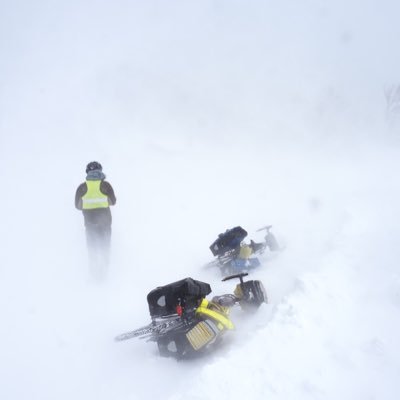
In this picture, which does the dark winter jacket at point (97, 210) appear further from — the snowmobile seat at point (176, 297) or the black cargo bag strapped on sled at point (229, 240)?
the snowmobile seat at point (176, 297)

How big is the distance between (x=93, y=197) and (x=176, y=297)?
137 inches

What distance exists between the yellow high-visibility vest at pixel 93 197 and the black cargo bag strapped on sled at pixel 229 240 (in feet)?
8.42

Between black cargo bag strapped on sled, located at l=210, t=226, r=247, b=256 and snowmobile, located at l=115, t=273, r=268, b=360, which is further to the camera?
black cargo bag strapped on sled, located at l=210, t=226, r=247, b=256

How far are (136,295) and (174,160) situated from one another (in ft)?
41.3

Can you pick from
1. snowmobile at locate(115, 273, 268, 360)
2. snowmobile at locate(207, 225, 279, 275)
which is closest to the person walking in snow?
→ snowmobile at locate(207, 225, 279, 275)

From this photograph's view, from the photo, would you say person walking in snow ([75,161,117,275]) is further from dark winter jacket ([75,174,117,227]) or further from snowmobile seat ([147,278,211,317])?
snowmobile seat ([147,278,211,317])

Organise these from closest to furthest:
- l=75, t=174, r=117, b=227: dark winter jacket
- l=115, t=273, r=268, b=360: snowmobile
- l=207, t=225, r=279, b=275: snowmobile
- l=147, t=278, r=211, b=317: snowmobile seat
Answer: l=115, t=273, r=268, b=360: snowmobile, l=147, t=278, r=211, b=317: snowmobile seat, l=207, t=225, r=279, b=275: snowmobile, l=75, t=174, r=117, b=227: dark winter jacket

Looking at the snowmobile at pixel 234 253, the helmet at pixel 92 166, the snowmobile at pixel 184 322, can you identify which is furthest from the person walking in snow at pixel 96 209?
the snowmobile at pixel 184 322

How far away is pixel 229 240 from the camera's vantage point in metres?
6.34

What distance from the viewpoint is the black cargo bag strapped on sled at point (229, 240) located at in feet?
20.5

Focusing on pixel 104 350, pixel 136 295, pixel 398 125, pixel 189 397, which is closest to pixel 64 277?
pixel 136 295

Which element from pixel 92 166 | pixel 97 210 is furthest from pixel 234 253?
pixel 92 166

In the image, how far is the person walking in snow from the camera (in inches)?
248

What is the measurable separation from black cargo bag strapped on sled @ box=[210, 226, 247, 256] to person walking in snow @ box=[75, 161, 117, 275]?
7.87 feet
